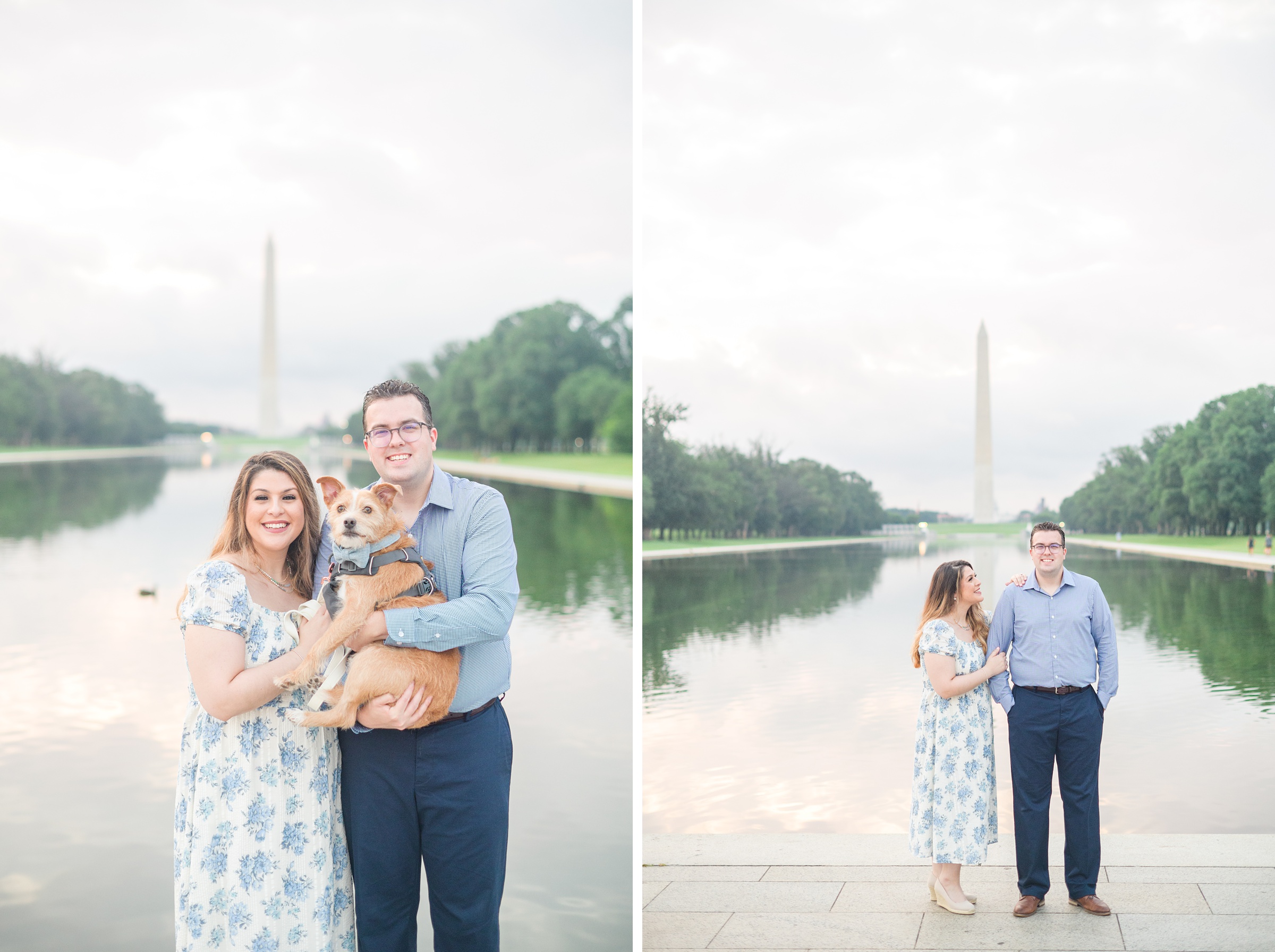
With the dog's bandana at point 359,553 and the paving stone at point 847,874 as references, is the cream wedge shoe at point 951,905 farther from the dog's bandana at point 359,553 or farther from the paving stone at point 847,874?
the dog's bandana at point 359,553

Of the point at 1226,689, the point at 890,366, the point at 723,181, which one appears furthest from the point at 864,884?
the point at 723,181

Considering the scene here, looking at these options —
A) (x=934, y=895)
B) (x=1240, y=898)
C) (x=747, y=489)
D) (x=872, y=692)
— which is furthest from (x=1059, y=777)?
(x=747, y=489)

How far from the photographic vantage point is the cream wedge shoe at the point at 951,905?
3455 millimetres

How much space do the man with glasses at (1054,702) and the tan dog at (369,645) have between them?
239 centimetres

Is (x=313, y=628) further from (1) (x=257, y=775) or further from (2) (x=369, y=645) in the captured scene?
(1) (x=257, y=775)

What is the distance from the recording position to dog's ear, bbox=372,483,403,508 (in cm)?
182

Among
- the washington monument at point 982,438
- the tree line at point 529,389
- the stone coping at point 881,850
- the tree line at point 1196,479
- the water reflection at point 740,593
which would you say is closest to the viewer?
the stone coping at point 881,850

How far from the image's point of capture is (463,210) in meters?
18.7

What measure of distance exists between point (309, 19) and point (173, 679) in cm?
1317

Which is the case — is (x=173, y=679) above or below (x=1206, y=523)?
below

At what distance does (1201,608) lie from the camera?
685cm

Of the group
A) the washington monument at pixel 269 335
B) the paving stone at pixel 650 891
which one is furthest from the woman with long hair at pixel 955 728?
the washington monument at pixel 269 335

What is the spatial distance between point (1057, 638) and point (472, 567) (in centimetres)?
239

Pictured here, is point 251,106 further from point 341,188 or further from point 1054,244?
point 1054,244
